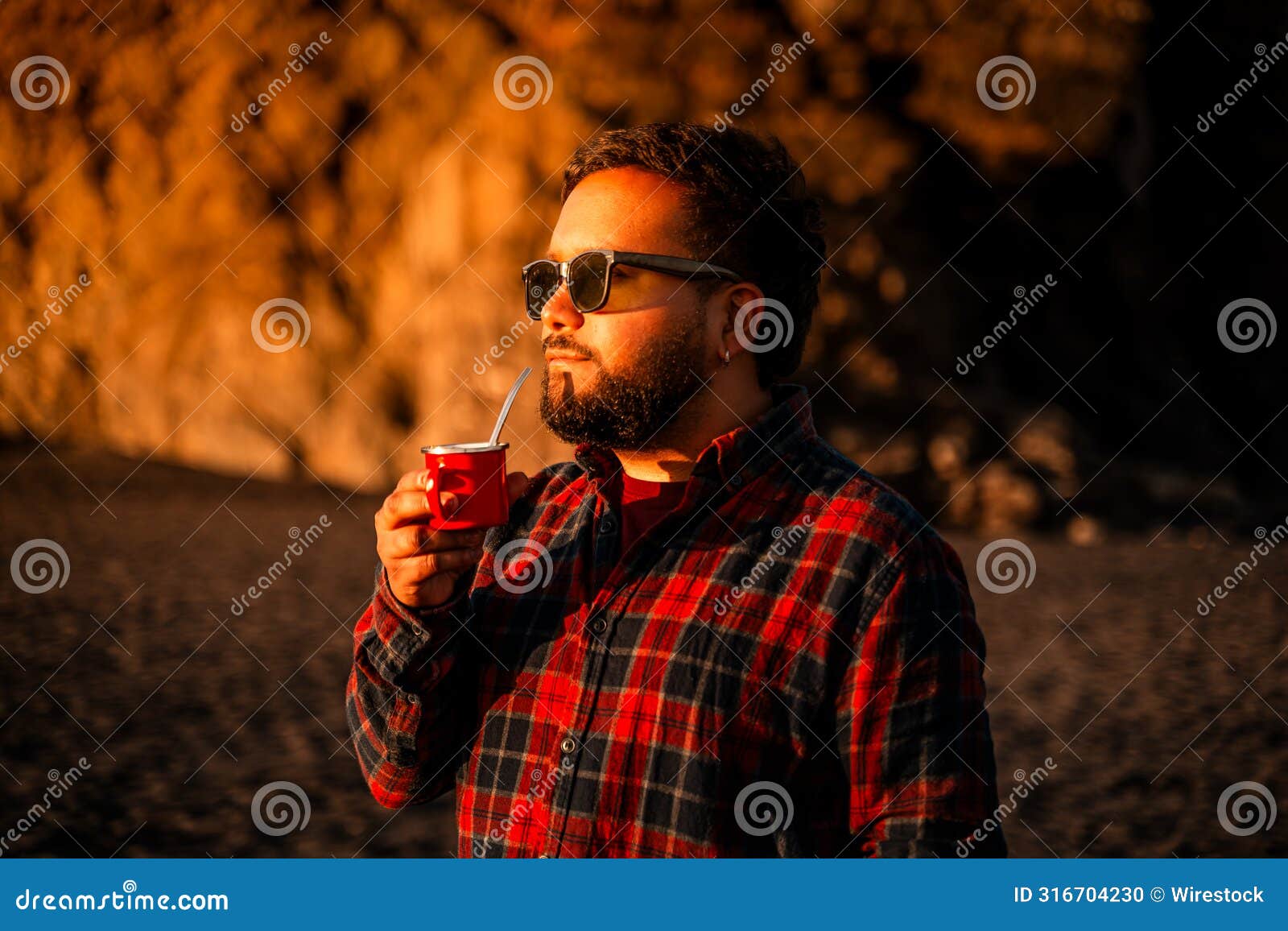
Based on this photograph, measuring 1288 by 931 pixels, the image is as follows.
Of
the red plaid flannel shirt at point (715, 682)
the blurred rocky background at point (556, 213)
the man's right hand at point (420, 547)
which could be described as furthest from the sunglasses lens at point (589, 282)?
the blurred rocky background at point (556, 213)

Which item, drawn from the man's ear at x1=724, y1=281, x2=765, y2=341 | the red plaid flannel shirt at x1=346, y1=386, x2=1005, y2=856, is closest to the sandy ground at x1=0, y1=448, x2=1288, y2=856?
the red plaid flannel shirt at x1=346, y1=386, x2=1005, y2=856

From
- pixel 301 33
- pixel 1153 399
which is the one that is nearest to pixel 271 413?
pixel 301 33

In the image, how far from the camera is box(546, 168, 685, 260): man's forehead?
1.99 metres

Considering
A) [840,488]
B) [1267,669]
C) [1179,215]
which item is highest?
[1179,215]

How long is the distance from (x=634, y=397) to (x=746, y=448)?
22cm

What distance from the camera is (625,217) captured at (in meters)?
2.00

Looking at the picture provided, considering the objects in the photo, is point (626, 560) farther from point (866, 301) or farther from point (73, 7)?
point (73, 7)

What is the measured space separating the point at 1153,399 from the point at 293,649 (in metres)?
9.18

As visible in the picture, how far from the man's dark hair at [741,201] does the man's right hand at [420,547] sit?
0.63 m

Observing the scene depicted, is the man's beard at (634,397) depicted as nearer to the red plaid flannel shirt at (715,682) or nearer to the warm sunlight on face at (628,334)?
the warm sunlight on face at (628,334)

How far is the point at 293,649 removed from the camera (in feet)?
24.9

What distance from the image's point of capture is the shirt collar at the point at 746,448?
196 cm

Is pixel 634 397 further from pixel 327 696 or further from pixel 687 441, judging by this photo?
pixel 327 696

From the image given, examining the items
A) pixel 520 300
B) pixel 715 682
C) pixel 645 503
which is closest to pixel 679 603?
pixel 715 682
